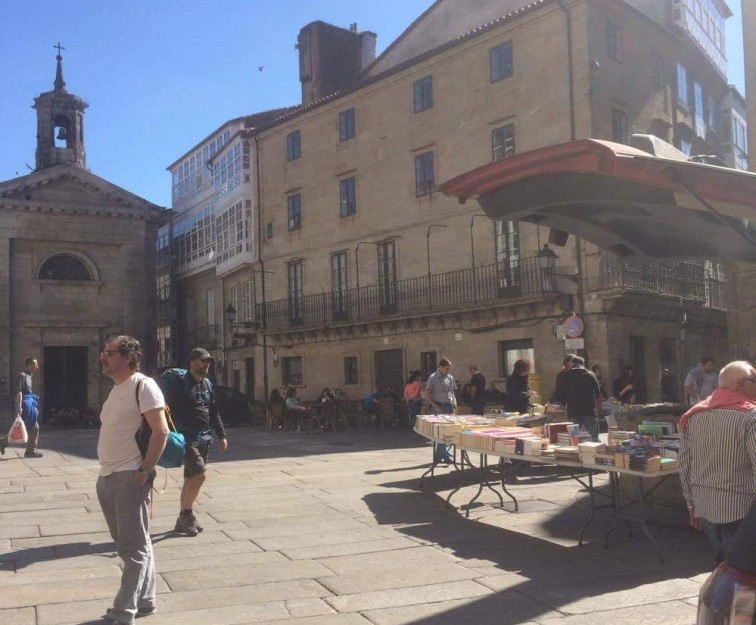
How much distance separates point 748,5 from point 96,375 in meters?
25.6

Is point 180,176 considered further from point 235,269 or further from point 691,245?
point 691,245

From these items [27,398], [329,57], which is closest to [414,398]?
[27,398]

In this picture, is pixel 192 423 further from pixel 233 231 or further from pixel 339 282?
pixel 233 231

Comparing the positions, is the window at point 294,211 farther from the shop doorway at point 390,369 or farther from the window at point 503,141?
the window at point 503,141

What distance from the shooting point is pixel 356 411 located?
24.8 m

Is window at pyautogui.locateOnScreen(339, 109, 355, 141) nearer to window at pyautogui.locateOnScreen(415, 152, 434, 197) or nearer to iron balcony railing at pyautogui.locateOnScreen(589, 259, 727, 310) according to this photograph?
window at pyautogui.locateOnScreen(415, 152, 434, 197)

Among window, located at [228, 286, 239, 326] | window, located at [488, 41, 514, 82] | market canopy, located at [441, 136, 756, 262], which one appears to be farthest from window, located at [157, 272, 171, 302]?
market canopy, located at [441, 136, 756, 262]

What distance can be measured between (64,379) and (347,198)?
41.5ft

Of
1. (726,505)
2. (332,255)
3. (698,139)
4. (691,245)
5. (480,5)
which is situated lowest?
(726,505)

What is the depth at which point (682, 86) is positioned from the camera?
2705 centimetres

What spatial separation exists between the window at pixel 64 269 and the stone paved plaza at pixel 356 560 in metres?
22.7

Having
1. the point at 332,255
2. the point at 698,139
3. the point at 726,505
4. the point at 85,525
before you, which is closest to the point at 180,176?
the point at 332,255

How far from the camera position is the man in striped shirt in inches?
188

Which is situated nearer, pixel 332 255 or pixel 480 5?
pixel 480 5
